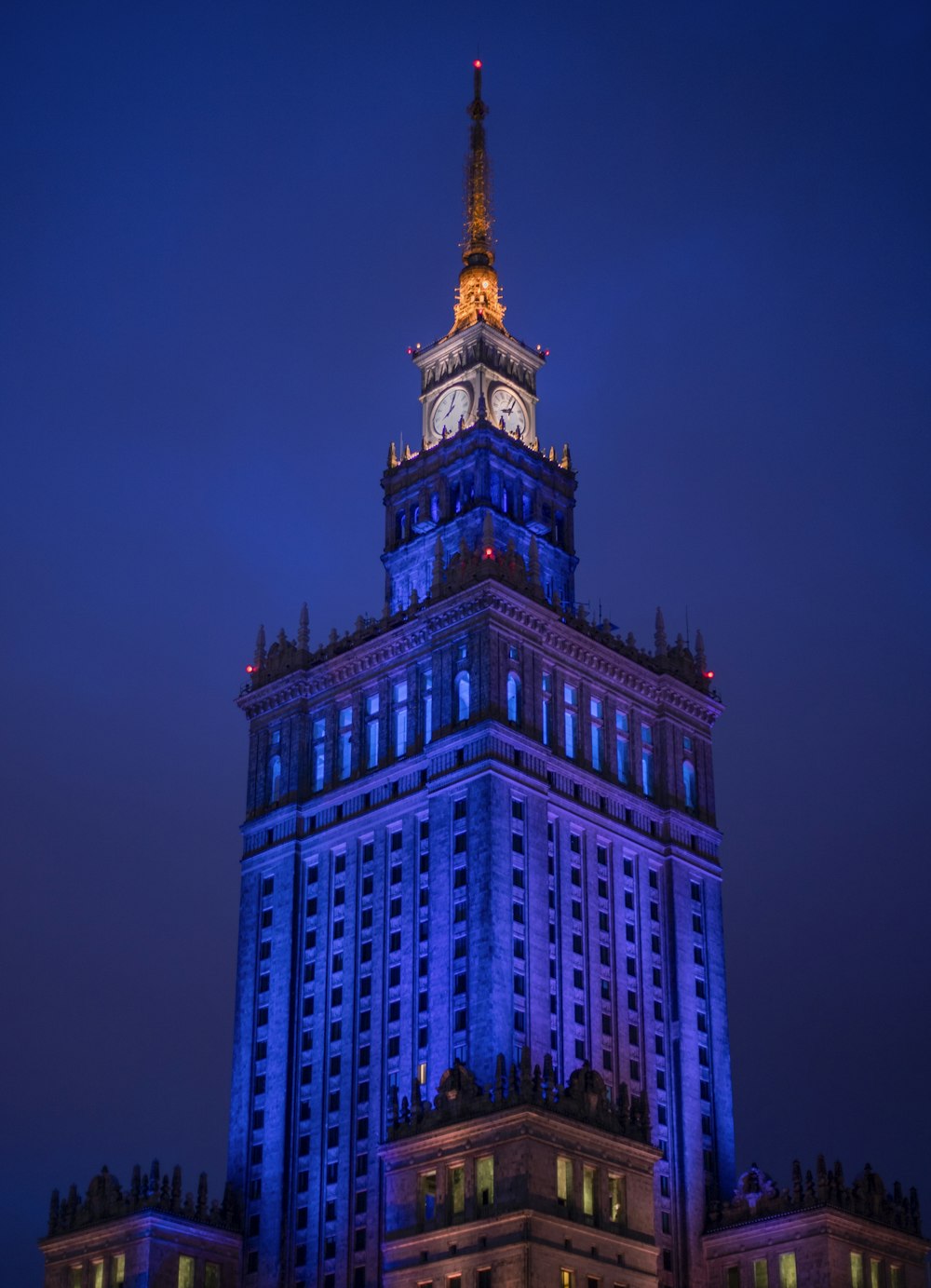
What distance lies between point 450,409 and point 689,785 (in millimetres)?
37915

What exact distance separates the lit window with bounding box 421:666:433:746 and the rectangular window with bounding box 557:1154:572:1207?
34378mm

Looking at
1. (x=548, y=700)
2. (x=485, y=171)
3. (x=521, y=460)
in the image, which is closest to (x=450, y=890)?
(x=548, y=700)

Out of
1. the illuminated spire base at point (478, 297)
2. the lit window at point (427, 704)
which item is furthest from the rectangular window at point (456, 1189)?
the illuminated spire base at point (478, 297)

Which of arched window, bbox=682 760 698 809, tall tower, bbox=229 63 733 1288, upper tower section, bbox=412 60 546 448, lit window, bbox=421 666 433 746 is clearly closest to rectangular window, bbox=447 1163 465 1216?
tall tower, bbox=229 63 733 1288

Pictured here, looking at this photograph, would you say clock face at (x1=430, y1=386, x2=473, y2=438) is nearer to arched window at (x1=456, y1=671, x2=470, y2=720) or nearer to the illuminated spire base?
the illuminated spire base

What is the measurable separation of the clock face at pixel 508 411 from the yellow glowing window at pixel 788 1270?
68.6 m

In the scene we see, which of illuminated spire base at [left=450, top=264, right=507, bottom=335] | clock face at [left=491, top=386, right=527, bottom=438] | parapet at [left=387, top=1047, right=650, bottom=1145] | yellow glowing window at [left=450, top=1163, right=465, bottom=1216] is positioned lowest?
yellow glowing window at [left=450, top=1163, right=465, bottom=1216]

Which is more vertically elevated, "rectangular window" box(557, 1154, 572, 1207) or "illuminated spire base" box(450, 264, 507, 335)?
"illuminated spire base" box(450, 264, 507, 335)

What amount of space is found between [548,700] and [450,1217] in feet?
131

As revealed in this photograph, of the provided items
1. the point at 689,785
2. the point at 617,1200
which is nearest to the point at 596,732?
the point at 689,785

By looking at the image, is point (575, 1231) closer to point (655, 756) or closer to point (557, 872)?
point (557, 872)

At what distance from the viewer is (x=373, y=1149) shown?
131m

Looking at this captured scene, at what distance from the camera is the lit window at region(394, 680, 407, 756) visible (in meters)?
144

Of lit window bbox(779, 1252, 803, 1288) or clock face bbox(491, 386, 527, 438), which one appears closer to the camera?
lit window bbox(779, 1252, 803, 1288)
